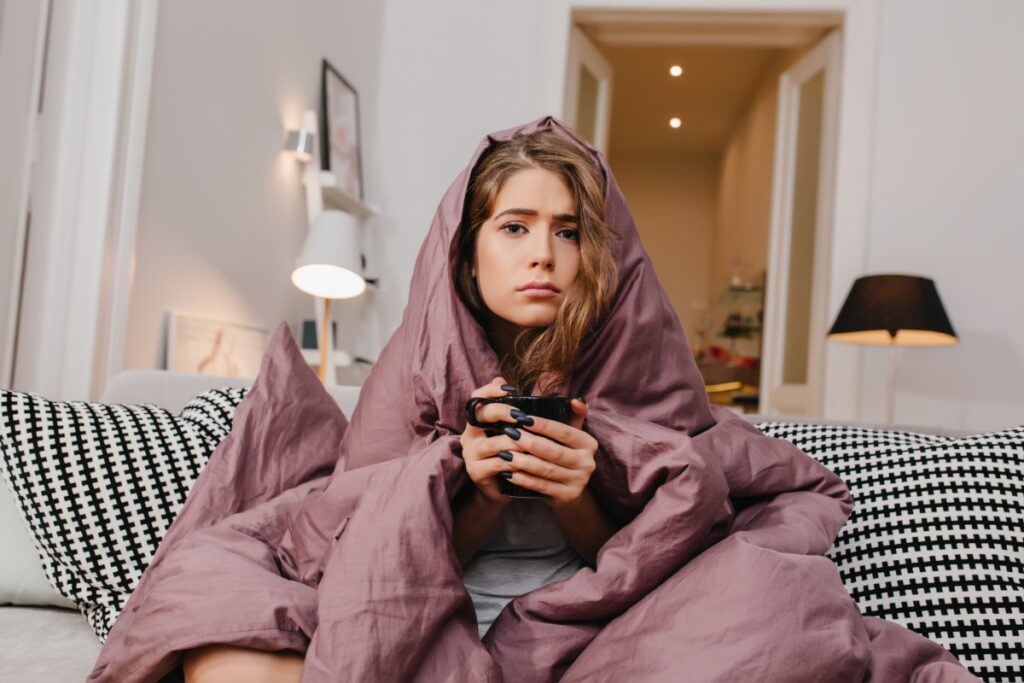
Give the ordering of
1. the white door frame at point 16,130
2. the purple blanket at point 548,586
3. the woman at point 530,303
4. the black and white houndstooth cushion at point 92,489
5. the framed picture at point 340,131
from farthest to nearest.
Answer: the framed picture at point 340,131 < the white door frame at point 16,130 < the black and white houndstooth cushion at point 92,489 < the woman at point 530,303 < the purple blanket at point 548,586

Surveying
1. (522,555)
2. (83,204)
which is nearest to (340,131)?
(83,204)

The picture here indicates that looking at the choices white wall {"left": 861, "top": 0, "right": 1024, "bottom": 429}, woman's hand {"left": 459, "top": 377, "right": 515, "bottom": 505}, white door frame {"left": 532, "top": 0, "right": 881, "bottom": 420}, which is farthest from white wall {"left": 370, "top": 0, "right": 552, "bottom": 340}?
woman's hand {"left": 459, "top": 377, "right": 515, "bottom": 505}

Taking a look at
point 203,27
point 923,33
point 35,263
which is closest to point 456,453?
point 35,263

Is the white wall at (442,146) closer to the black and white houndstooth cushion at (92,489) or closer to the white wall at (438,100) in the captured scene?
the white wall at (438,100)

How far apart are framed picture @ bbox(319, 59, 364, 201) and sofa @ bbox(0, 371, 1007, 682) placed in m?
1.60

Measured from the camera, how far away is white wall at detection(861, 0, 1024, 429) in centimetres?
298

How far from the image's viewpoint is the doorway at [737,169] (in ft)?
10.8

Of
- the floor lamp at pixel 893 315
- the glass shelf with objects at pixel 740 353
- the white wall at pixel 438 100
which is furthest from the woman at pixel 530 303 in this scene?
the glass shelf with objects at pixel 740 353

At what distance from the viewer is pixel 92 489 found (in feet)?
3.68

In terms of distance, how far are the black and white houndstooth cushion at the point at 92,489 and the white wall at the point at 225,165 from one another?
894mm

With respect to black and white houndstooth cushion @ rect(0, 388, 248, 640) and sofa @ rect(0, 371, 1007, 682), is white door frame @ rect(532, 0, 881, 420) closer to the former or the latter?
sofa @ rect(0, 371, 1007, 682)

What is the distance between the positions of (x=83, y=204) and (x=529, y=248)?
1.34 m

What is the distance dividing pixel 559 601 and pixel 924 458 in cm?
54

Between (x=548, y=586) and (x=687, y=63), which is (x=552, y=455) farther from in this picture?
(x=687, y=63)
